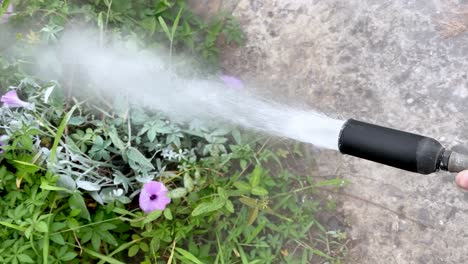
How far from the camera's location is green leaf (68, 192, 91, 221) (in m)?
2.14

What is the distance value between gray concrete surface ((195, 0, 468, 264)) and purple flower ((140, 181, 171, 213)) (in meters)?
0.73

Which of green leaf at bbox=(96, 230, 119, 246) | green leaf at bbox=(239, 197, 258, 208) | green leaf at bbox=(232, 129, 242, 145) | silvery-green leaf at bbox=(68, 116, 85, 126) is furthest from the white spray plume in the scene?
green leaf at bbox=(96, 230, 119, 246)

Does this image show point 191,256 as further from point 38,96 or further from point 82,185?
point 38,96

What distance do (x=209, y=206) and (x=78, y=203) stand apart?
0.50 m

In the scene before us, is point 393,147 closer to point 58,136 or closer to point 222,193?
point 222,193

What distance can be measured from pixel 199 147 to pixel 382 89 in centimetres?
85

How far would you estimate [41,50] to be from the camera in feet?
7.76

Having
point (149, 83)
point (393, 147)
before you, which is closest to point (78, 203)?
point (149, 83)

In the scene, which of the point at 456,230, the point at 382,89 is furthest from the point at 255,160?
the point at 456,230

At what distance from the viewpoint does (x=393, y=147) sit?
5.52ft

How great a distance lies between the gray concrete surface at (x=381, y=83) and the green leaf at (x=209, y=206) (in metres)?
0.62

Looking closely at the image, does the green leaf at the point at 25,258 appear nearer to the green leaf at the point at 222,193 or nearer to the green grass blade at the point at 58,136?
the green grass blade at the point at 58,136

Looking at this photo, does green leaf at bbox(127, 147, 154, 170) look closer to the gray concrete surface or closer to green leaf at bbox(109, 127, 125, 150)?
green leaf at bbox(109, 127, 125, 150)

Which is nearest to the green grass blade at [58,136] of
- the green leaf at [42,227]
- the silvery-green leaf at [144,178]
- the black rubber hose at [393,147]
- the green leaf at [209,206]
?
the green leaf at [42,227]
